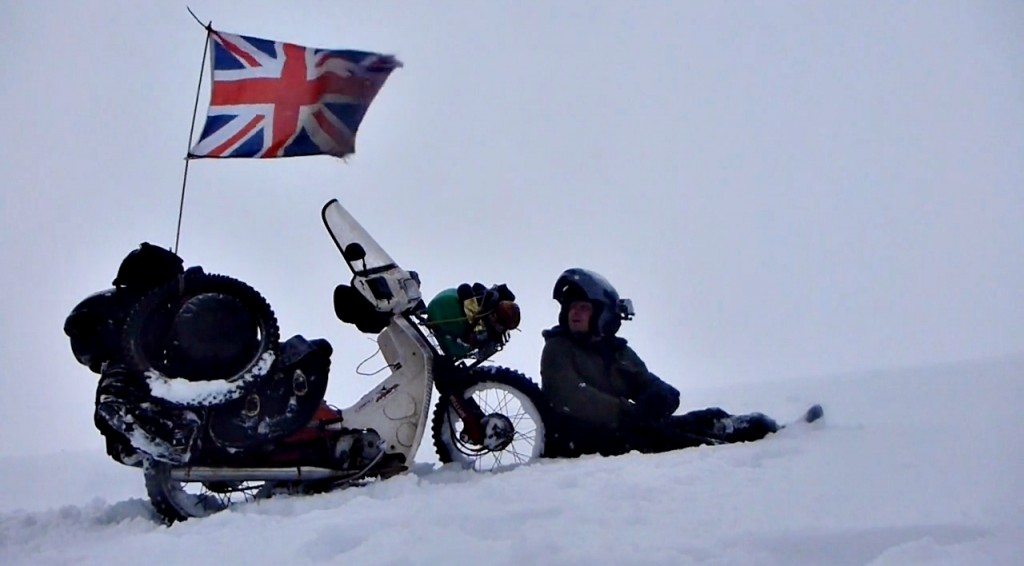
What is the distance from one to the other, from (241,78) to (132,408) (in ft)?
8.46

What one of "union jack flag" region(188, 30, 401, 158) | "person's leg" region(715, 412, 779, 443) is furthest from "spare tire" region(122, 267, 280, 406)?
"person's leg" region(715, 412, 779, 443)

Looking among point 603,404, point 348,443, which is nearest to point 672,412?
point 603,404

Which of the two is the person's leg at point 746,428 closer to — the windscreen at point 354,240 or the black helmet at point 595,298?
the black helmet at point 595,298

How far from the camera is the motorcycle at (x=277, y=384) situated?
5.13m

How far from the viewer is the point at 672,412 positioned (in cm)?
694

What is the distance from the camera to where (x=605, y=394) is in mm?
6777

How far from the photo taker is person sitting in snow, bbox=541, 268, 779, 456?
261 inches

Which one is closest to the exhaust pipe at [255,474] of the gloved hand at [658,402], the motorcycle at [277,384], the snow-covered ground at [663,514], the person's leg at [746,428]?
the motorcycle at [277,384]

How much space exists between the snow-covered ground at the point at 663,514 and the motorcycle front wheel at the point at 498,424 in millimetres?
332

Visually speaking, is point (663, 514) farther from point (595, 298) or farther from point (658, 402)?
point (595, 298)

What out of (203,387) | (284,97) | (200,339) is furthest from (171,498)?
(284,97)

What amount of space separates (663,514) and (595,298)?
3.74 meters

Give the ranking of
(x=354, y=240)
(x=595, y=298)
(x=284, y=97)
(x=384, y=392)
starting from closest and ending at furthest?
1. (x=384, y=392)
2. (x=354, y=240)
3. (x=284, y=97)
4. (x=595, y=298)

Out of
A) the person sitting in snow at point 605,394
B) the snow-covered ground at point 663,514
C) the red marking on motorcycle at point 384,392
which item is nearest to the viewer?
the snow-covered ground at point 663,514
